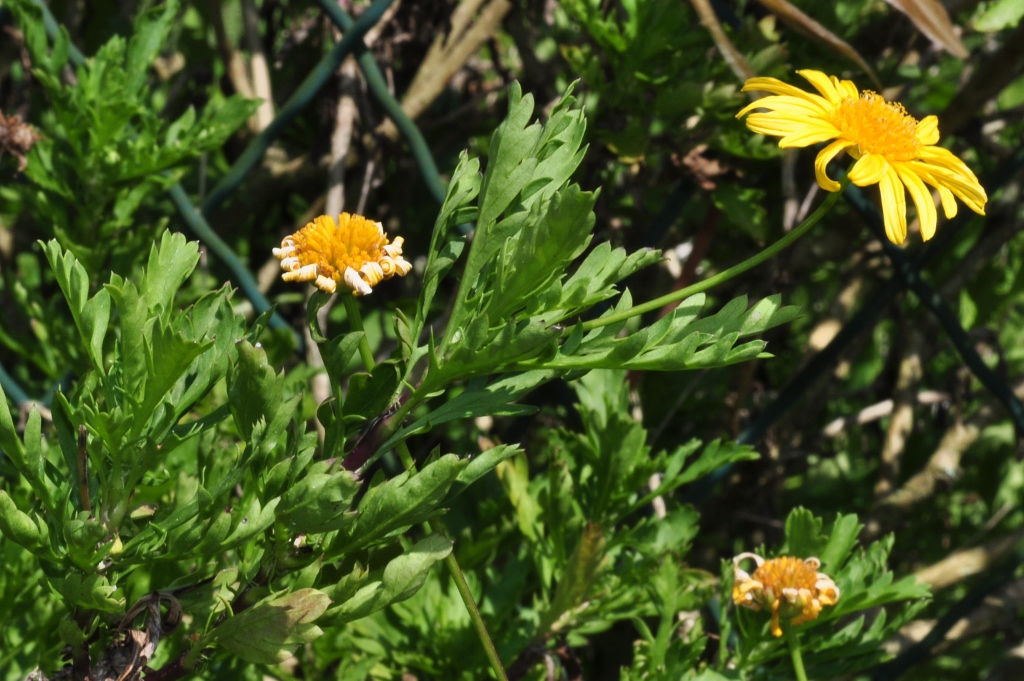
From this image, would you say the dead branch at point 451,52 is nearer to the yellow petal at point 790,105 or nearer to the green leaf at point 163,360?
the yellow petal at point 790,105

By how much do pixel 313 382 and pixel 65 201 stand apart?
1.47 feet

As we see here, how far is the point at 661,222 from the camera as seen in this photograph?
1346 millimetres

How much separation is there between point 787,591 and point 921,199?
0.38m

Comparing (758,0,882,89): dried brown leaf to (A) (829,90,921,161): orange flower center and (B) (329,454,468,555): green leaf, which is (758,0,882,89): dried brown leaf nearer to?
(A) (829,90,921,161): orange flower center

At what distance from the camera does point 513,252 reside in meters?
0.68

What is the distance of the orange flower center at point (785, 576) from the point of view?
3.10 ft

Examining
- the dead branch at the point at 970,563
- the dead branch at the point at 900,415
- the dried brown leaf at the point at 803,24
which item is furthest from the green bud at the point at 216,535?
the dead branch at the point at 900,415

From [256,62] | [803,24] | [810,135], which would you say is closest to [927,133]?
[810,135]

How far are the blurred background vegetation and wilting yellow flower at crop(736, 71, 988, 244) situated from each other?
336mm

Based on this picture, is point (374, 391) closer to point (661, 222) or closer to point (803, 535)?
point (803, 535)

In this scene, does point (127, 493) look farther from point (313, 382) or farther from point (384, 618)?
point (313, 382)

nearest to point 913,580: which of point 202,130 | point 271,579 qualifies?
point 271,579

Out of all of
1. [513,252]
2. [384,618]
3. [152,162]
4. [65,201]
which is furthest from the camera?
[65,201]

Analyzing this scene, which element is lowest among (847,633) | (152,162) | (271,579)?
(847,633)
